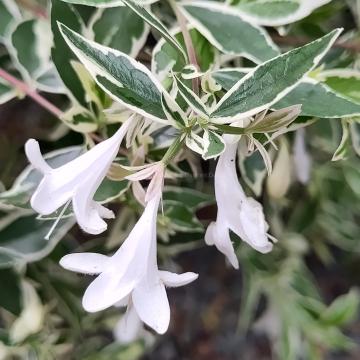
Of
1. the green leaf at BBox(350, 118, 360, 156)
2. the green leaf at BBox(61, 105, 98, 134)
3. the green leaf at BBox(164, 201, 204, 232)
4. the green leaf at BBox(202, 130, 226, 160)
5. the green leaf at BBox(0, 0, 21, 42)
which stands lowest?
the green leaf at BBox(164, 201, 204, 232)

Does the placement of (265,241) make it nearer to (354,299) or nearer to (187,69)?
(187,69)

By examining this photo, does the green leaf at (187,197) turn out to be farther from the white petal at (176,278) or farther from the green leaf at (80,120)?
the white petal at (176,278)

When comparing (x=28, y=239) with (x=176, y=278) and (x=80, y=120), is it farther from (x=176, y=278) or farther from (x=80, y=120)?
(x=176, y=278)

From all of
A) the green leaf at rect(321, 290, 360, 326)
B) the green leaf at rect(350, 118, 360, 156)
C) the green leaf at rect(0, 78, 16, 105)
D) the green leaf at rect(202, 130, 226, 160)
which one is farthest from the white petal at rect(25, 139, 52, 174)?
the green leaf at rect(321, 290, 360, 326)

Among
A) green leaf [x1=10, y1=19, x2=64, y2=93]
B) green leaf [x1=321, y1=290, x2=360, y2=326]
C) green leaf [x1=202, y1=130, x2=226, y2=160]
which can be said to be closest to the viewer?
green leaf [x1=202, y1=130, x2=226, y2=160]

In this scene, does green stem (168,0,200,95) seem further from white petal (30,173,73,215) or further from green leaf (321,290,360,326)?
green leaf (321,290,360,326)

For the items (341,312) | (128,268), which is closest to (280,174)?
(341,312)

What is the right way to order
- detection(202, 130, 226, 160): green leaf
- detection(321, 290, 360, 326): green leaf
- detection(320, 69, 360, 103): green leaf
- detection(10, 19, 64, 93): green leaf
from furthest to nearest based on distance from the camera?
1. detection(321, 290, 360, 326): green leaf
2. detection(10, 19, 64, 93): green leaf
3. detection(320, 69, 360, 103): green leaf
4. detection(202, 130, 226, 160): green leaf

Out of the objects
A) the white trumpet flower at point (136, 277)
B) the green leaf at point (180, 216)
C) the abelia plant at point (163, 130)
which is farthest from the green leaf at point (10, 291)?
the white trumpet flower at point (136, 277)
